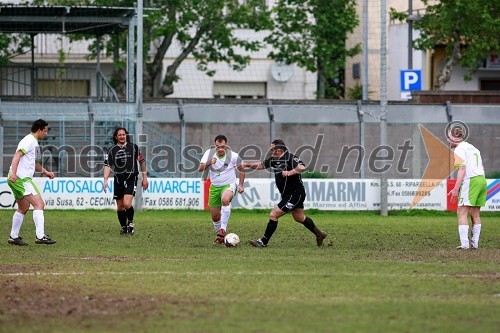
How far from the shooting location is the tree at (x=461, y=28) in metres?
41.7

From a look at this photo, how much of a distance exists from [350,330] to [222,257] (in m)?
7.17

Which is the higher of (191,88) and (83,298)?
(191,88)

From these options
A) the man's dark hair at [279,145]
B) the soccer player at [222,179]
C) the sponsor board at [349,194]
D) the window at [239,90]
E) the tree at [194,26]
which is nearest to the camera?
the man's dark hair at [279,145]

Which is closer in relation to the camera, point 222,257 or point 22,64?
point 222,257

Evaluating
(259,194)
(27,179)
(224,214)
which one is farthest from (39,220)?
(259,194)

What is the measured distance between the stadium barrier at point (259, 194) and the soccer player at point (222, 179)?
10813 millimetres

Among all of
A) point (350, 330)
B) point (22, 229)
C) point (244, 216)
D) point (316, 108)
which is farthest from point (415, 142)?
point (350, 330)

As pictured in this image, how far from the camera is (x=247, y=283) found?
1384 centimetres

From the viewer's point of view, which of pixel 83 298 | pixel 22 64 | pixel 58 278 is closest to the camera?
pixel 83 298

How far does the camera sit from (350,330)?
33.9 feet

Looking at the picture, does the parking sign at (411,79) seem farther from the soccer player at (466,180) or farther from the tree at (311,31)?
the soccer player at (466,180)

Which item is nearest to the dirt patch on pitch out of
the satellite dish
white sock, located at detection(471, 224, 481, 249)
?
white sock, located at detection(471, 224, 481, 249)

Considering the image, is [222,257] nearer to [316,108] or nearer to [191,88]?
[316,108]

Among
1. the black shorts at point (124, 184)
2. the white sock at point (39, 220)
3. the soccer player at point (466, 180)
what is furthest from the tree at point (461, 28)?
the white sock at point (39, 220)
